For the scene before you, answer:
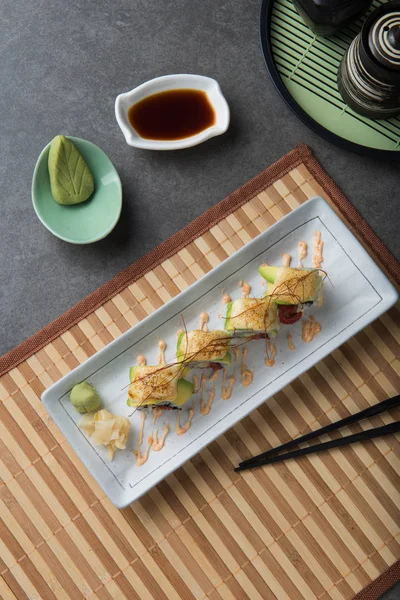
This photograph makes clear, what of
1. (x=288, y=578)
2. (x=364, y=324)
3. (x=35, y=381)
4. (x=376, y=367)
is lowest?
(x=288, y=578)

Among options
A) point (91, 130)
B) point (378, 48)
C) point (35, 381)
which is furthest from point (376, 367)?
point (91, 130)

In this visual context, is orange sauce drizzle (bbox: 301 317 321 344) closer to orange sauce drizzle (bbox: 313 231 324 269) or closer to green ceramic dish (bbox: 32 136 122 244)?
orange sauce drizzle (bbox: 313 231 324 269)

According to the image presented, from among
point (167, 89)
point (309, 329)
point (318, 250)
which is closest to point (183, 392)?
point (309, 329)

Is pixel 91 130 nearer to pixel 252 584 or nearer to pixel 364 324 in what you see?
pixel 364 324

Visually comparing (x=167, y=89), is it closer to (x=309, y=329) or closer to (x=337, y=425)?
(x=309, y=329)

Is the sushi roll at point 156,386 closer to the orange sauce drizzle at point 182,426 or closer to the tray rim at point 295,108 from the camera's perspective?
the orange sauce drizzle at point 182,426
